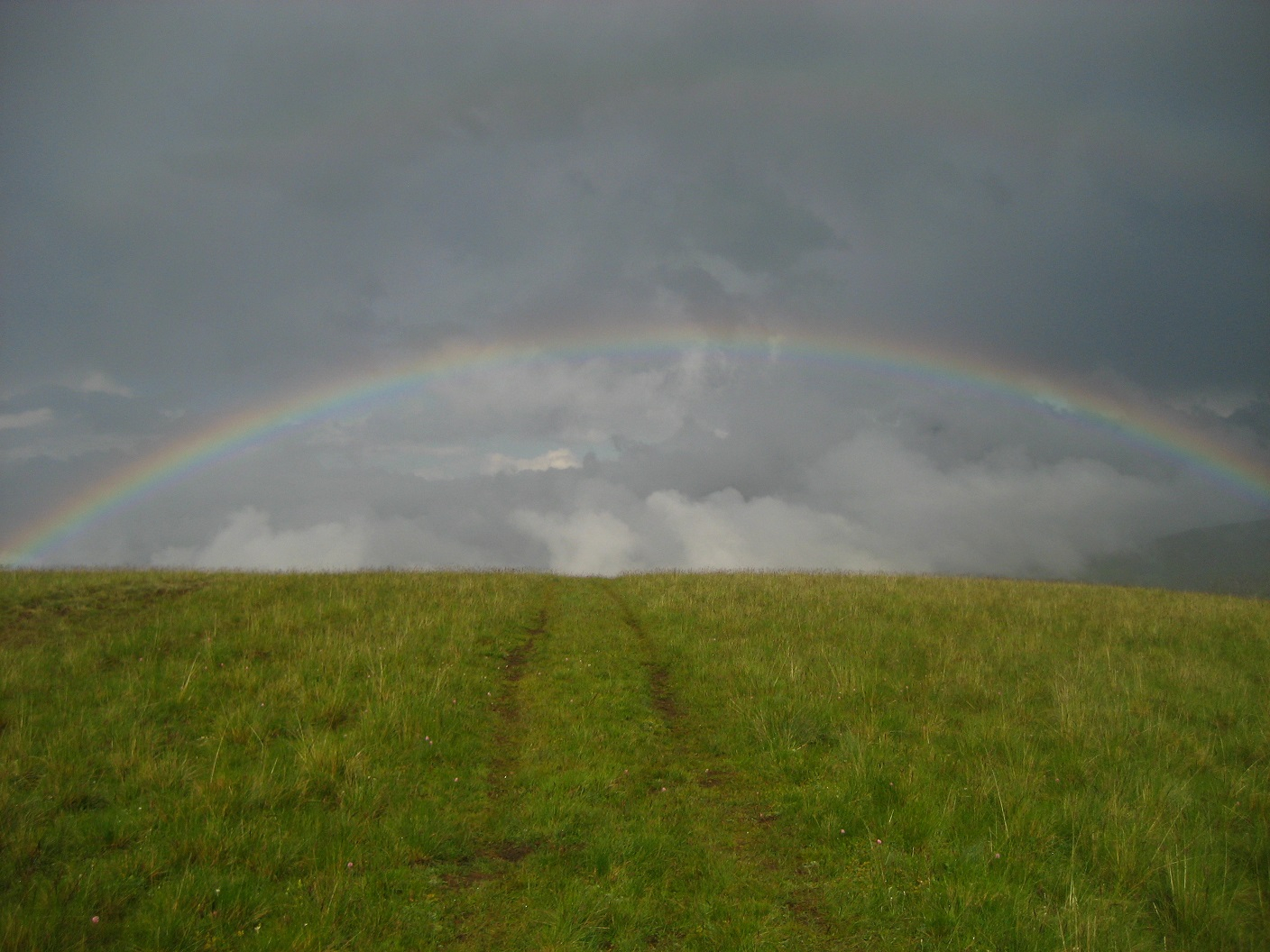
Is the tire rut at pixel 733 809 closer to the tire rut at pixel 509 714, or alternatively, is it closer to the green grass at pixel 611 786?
the green grass at pixel 611 786

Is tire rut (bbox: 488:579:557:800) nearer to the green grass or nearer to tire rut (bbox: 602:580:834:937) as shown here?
the green grass

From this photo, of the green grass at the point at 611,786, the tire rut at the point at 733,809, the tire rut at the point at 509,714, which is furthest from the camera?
the tire rut at the point at 509,714

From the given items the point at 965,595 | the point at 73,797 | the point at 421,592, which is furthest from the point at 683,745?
the point at 965,595

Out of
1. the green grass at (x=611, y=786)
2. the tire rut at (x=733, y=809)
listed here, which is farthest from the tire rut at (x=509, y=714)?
the tire rut at (x=733, y=809)

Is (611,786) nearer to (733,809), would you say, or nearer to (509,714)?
(733,809)

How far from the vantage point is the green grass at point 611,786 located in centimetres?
623

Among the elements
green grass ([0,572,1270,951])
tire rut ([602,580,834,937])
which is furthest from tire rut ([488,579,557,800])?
tire rut ([602,580,834,937])

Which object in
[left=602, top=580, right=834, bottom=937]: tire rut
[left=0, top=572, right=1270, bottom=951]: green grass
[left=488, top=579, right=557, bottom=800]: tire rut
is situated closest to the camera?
[left=0, top=572, right=1270, bottom=951]: green grass

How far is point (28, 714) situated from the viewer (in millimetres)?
9750

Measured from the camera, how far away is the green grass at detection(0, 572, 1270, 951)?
6230mm

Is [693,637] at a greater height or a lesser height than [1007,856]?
greater

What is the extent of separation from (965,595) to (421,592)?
17880mm

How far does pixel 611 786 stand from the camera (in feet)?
29.2

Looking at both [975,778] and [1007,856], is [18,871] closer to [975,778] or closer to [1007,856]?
[1007,856]
